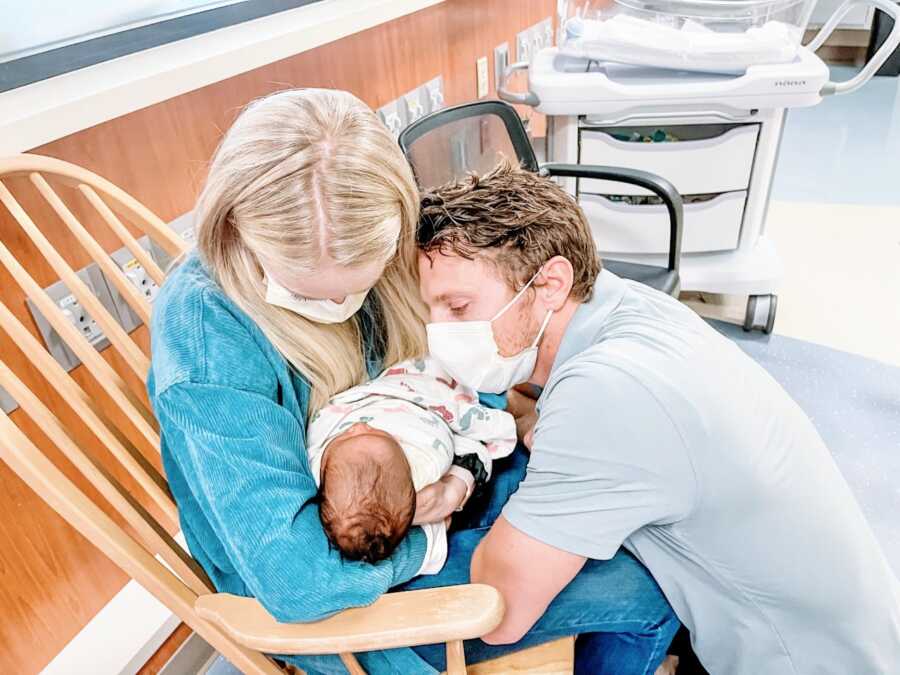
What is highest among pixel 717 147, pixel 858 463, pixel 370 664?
pixel 717 147

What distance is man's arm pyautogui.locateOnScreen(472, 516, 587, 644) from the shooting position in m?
0.86

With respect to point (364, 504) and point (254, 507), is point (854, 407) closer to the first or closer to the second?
point (364, 504)

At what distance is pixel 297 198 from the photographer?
81 centimetres

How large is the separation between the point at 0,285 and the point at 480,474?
0.81 metres

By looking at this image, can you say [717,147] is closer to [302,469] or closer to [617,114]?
[617,114]

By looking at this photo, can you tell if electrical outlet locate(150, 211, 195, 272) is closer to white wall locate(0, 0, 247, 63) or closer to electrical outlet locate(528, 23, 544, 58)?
white wall locate(0, 0, 247, 63)

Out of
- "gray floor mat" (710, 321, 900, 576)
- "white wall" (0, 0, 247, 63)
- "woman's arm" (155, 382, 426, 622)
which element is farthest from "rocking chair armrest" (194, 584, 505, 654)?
"gray floor mat" (710, 321, 900, 576)

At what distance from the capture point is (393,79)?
197 cm

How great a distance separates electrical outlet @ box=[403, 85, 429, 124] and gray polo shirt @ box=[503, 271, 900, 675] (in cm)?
122

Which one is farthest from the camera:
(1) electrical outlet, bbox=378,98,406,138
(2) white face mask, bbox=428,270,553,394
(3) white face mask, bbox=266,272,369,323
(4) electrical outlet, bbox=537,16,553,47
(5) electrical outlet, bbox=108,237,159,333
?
(4) electrical outlet, bbox=537,16,553,47

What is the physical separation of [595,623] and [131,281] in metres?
0.99

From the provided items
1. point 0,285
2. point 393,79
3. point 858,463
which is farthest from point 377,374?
point 858,463

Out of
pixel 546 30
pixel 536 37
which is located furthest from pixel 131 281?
pixel 546 30

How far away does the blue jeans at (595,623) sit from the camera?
37.9 inches
